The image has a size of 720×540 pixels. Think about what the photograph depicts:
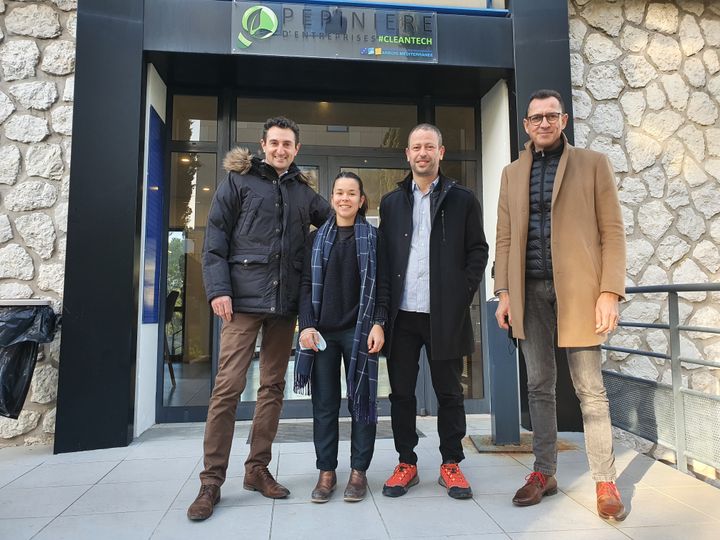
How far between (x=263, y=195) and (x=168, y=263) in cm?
Answer: 218

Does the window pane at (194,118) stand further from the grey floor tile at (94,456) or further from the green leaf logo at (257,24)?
the grey floor tile at (94,456)

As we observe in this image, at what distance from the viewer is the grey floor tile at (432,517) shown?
220cm

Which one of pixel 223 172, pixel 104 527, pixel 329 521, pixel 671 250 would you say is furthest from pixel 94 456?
pixel 671 250

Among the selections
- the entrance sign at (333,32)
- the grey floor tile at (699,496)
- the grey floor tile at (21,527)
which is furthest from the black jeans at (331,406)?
the entrance sign at (333,32)

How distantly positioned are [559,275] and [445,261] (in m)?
0.55

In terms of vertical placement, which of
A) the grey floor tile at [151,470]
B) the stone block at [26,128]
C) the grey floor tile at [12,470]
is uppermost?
the stone block at [26,128]

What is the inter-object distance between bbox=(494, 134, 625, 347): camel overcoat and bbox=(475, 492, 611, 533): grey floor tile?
2.61ft

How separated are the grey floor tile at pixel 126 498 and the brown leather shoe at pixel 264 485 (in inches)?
16.0

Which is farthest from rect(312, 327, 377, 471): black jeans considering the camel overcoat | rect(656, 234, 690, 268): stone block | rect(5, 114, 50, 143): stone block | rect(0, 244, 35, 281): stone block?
rect(656, 234, 690, 268): stone block

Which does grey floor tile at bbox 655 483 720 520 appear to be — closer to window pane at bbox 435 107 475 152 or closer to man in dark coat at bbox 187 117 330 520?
man in dark coat at bbox 187 117 330 520

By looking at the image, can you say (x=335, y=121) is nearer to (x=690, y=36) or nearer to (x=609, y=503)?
(x=690, y=36)

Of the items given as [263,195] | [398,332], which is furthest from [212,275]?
[398,332]

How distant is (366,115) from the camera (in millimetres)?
4719

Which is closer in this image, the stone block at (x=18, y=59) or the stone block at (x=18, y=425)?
the stone block at (x=18, y=425)
